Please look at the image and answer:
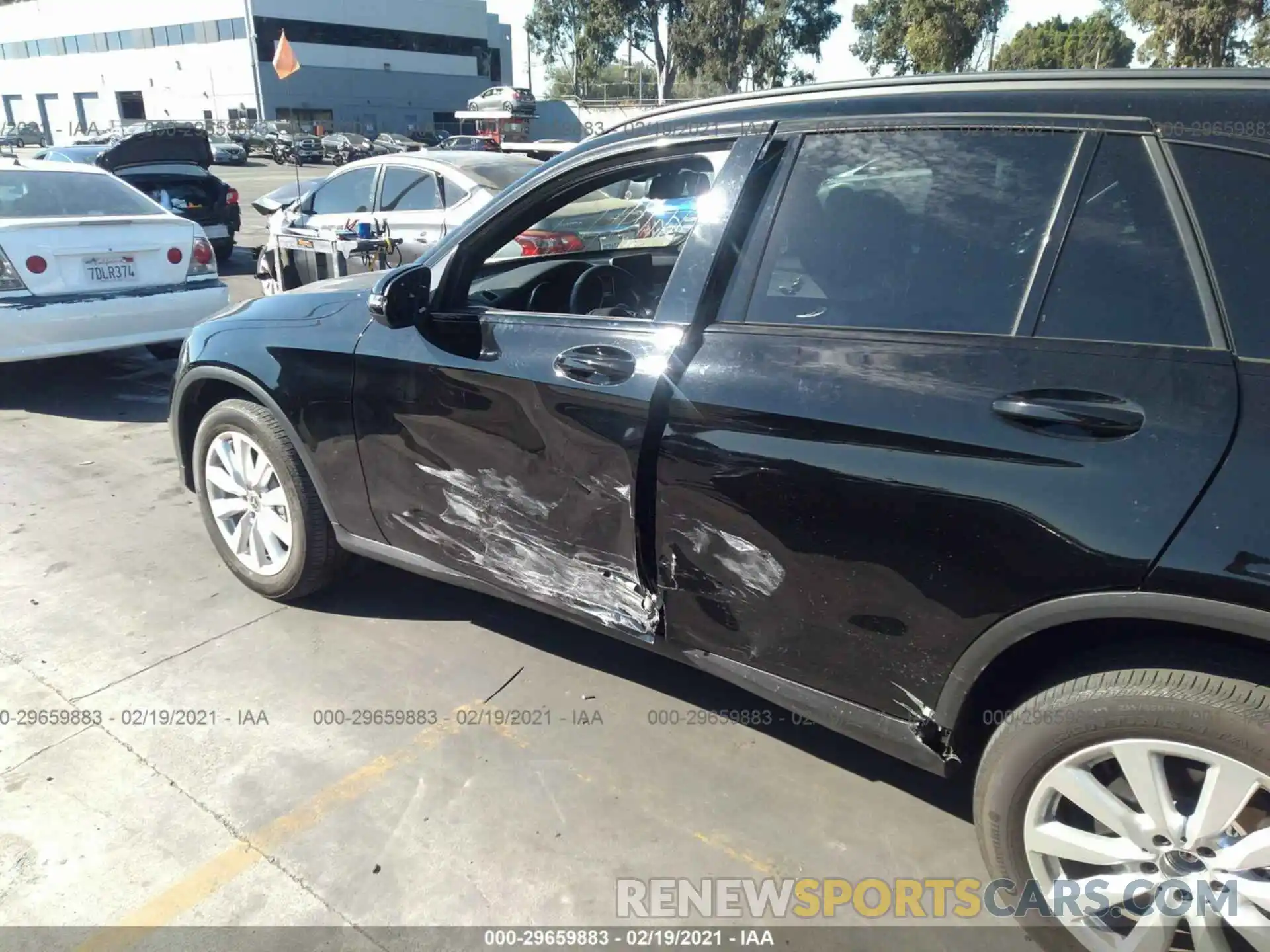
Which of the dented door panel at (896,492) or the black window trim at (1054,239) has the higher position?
the black window trim at (1054,239)

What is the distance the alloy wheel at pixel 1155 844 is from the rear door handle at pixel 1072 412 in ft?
2.06

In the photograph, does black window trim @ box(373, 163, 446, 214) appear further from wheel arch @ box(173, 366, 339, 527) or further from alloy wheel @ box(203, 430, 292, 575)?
alloy wheel @ box(203, 430, 292, 575)

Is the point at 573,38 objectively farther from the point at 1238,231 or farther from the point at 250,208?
the point at 1238,231

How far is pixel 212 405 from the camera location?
148 inches

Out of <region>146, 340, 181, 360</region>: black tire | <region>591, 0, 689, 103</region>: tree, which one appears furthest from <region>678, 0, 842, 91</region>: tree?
<region>146, 340, 181, 360</region>: black tire

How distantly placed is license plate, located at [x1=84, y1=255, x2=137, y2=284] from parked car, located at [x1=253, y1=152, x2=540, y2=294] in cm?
196

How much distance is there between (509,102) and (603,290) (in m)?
45.9

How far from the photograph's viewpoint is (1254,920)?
1785mm

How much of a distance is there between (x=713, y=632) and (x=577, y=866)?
714 millimetres

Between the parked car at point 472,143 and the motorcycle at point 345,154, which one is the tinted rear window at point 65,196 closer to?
the parked car at point 472,143

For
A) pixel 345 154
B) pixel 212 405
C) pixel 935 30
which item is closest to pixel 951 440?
pixel 212 405

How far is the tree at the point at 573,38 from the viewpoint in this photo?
50.7m

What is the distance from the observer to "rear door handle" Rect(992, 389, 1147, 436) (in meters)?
1.82

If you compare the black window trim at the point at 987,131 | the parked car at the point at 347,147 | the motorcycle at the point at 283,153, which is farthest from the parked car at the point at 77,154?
the motorcycle at the point at 283,153
